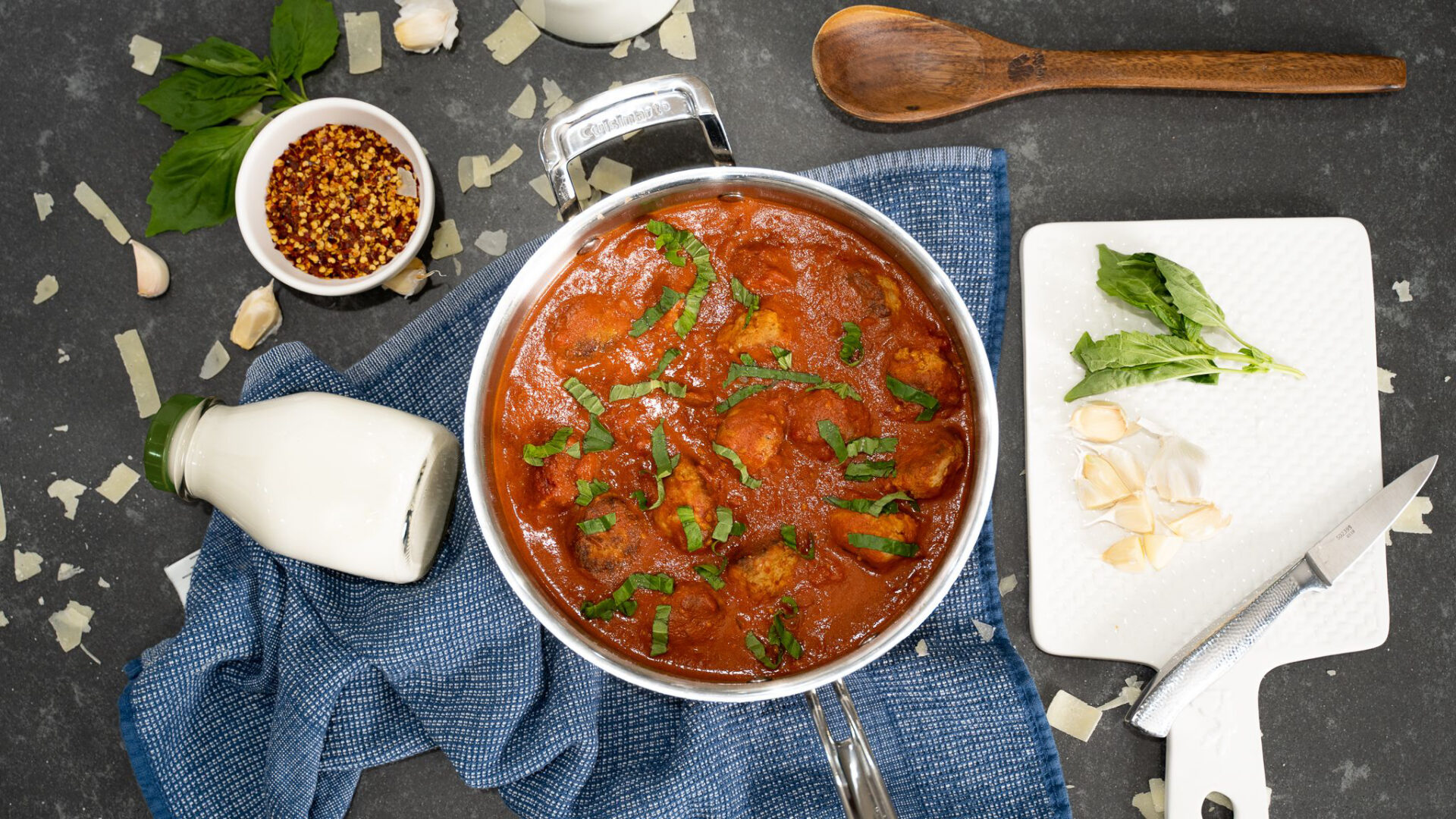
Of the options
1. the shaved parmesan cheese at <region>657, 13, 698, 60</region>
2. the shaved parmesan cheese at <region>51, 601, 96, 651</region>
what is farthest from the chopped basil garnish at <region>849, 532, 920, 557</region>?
the shaved parmesan cheese at <region>51, 601, 96, 651</region>

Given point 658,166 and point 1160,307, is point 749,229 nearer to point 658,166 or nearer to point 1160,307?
point 658,166

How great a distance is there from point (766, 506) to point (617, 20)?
1481 mm

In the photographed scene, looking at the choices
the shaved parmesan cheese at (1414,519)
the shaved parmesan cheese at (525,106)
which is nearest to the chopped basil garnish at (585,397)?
the shaved parmesan cheese at (525,106)

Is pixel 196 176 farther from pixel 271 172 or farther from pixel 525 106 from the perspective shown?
pixel 525 106

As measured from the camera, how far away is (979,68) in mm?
2785

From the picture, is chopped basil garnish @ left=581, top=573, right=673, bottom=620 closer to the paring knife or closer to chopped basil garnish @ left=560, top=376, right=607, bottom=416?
chopped basil garnish @ left=560, top=376, right=607, bottom=416

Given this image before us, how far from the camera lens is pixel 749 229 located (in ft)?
7.92

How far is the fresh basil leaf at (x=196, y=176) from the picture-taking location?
9.04 ft

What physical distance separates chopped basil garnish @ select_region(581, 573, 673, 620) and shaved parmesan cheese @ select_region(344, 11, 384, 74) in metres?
1.81

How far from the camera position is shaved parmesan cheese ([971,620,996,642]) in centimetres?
276

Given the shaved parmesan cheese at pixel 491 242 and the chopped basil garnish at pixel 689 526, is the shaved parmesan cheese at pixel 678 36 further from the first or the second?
the chopped basil garnish at pixel 689 526

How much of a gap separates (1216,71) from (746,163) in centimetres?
146

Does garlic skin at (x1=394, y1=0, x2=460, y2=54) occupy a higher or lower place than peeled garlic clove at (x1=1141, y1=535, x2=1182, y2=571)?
higher

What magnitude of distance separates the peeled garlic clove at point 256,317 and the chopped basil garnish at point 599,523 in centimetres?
131
